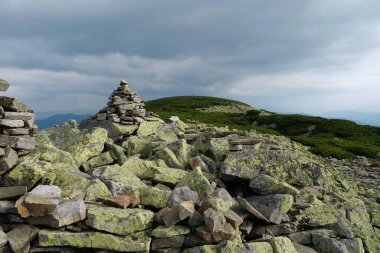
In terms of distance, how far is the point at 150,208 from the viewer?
12867mm

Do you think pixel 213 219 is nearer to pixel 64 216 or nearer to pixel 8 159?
pixel 64 216

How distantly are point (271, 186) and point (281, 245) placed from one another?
3.36 metres

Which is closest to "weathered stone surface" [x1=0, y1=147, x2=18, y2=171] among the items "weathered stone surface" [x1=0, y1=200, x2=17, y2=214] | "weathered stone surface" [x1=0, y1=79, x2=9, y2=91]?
"weathered stone surface" [x1=0, y1=200, x2=17, y2=214]

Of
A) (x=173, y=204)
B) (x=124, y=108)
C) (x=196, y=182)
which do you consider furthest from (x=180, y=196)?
(x=124, y=108)

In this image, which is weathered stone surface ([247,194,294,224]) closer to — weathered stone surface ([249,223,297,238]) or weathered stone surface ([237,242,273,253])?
weathered stone surface ([249,223,297,238])

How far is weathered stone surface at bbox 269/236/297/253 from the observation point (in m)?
11.2

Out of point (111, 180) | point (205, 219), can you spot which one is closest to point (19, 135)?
point (111, 180)

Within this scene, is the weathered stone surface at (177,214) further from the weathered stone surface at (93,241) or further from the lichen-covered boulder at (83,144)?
the lichen-covered boulder at (83,144)

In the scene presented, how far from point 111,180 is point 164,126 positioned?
14835 mm

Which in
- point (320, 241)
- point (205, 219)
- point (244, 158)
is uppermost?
point (244, 158)

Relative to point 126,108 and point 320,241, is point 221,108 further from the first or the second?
point 320,241

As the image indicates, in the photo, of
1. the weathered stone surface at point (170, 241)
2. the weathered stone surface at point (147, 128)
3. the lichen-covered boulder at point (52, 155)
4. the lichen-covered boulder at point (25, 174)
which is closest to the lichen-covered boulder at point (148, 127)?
the weathered stone surface at point (147, 128)

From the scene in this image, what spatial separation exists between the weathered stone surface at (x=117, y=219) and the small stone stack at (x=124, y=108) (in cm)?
1550

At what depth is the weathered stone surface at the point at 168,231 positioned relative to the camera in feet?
36.1
